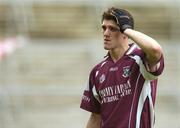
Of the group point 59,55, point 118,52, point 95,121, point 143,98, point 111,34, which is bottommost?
point 95,121

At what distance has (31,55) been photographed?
576 inches

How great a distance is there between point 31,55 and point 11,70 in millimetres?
483

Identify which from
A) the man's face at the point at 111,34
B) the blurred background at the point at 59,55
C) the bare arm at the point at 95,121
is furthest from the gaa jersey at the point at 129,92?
the blurred background at the point at 59,55

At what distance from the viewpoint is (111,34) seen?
579 cm

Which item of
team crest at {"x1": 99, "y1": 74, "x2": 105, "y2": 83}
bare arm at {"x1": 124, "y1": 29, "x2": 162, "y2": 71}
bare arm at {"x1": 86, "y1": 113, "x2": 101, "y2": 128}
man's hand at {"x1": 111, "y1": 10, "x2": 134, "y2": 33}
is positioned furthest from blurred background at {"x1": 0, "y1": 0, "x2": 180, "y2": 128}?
bare arm at {"x1": 124, "y1": 29, "x2": 162, "y2": 71}

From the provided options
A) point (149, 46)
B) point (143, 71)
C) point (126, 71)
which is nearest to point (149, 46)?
point (149, 46)

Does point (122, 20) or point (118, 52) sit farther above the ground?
point (122, 20)

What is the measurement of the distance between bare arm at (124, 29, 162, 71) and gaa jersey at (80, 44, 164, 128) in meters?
0.12

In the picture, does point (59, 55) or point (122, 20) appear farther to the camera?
point (59, 55)

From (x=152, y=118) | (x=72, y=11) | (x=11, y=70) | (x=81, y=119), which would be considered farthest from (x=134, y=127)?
(x=72, y=11)

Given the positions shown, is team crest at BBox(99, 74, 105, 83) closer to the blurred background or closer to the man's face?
the man's face

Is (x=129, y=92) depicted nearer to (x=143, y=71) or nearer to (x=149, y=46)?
(x=143, y=71)

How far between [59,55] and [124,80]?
9.01 metres

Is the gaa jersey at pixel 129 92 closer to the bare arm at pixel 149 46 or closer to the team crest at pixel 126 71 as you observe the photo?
the team crest at pixel 126 71
